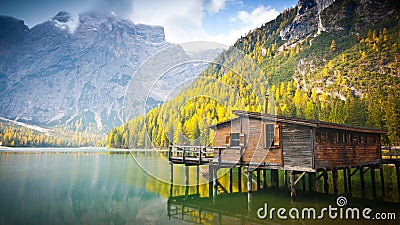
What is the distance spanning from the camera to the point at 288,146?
Result: 20828mm

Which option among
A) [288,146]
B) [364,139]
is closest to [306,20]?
[364,139]

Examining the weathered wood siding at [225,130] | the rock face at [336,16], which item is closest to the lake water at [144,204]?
the weathered wood siding at [225,130]

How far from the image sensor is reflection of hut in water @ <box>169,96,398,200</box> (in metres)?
20.1

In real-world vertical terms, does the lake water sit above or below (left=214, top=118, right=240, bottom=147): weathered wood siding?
below

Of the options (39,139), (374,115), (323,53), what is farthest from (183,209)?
(39,139)

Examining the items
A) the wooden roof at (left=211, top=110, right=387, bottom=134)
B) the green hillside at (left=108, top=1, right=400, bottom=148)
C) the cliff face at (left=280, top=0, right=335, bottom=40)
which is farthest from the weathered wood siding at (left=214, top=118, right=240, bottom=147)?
the cliff face at (left=280, top=0, right=335, bottom=40)

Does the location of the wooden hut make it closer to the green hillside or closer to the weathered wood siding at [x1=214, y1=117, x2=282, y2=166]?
the weathered wood siding at [x1=214, y1=117, x2=282, y2=166]

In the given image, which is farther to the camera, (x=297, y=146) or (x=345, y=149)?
(x=345, y=149)

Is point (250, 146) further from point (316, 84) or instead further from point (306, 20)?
point (306, 20)

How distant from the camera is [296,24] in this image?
187375 millimetres

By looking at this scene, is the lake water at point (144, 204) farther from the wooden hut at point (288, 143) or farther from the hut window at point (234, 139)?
the hut window at point (234, 139)

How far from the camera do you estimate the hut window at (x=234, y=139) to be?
23.5 metres

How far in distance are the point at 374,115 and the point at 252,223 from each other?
49199mm

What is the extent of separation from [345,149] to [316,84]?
338 feet
